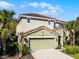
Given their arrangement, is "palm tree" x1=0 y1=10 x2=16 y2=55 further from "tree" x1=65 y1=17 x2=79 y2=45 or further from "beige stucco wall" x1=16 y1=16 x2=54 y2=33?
"tree" x1=65 y1=17 x2=79 y2=45

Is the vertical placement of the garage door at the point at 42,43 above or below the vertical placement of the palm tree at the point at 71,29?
below

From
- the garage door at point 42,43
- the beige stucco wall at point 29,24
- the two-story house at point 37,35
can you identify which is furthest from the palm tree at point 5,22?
the beige stucco wall at point 29,24

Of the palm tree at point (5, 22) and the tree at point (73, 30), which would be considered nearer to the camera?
the palm tree at point (5, 22)

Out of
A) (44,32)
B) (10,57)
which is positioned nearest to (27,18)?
(44,32)

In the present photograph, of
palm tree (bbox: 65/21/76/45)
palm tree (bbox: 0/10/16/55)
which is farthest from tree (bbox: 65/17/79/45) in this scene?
palm tree (bbox: 0/10/16/55)

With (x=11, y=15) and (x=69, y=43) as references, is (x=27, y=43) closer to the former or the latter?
(x=11, y=15)

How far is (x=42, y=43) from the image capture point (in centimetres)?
3547

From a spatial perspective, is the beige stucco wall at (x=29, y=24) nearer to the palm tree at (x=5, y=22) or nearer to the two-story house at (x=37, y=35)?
the two-story house at (x=37, y=35)

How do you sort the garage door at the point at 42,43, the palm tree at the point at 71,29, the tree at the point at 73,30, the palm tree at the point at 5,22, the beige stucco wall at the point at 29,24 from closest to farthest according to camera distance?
1. the palm tree at the point at 5,22
2. the garage door at the point at 42,43
3. the tree at the point at 73,30
4. the palm tree at the point at 71,29
5. the beige stucco wall at the point at 29,24

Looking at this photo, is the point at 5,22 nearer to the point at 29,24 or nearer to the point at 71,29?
the point at 29,24

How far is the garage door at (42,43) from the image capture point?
34.7 m

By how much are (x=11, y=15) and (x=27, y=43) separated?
591 cm

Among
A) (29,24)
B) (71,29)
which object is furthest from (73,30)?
(29,24)

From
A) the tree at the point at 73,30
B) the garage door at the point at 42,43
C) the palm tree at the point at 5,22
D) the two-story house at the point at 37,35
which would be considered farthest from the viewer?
the tree at the point at 73,30
